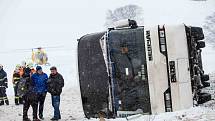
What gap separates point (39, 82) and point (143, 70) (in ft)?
11.0

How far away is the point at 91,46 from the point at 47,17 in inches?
3106

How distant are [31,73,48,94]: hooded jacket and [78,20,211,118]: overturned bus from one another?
5.70 ft

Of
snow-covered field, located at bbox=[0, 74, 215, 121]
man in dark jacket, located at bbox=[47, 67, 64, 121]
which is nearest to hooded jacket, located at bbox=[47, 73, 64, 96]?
man in dark jacket, located at bbox=[47, 67, 64, 121]

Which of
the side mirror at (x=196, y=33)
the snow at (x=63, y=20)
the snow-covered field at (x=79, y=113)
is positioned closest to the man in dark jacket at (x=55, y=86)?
the snow-covered field at (x=79, y=113)

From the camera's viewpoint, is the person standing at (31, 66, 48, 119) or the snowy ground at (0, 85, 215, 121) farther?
the person standing at (31, 66, 48, 119)

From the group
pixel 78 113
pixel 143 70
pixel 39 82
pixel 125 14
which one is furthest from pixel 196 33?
pixel 125 14

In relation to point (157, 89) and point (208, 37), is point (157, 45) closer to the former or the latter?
point (157, 89)

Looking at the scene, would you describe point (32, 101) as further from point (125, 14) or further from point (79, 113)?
point (125, 14)

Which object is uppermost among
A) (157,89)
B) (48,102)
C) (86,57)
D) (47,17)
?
(47,17)

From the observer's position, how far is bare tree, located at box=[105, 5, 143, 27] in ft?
225

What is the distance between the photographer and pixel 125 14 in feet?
225

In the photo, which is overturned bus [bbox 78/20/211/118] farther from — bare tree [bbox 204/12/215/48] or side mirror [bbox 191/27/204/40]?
bare tree [bbox 204/12/215/48]

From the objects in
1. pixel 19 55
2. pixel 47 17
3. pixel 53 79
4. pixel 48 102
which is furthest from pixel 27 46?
pixel 53 79

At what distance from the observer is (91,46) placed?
36.0ft
